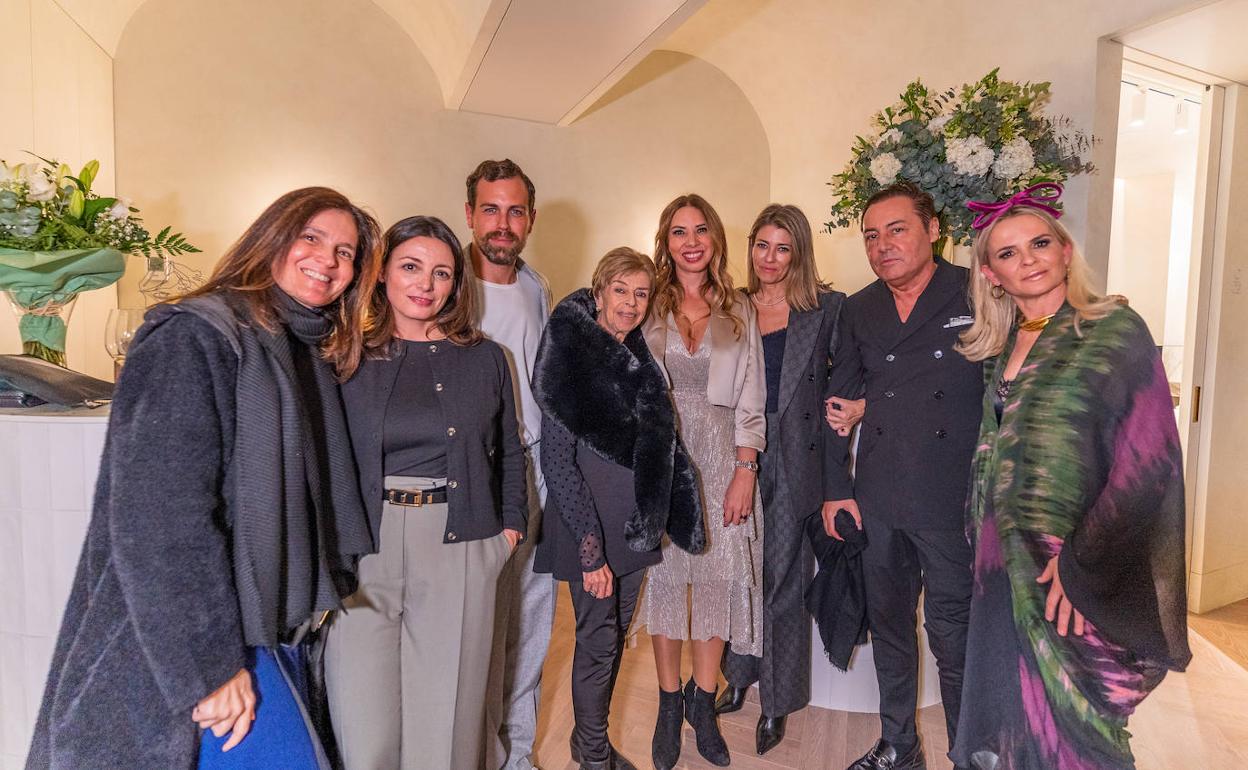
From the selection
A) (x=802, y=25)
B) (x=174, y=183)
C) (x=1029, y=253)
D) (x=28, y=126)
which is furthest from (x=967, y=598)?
(x=174, y=183)

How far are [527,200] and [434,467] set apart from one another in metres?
1.07

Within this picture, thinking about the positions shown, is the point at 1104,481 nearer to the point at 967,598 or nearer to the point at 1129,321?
the point at 1129,321

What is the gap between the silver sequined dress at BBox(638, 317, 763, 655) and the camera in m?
2.24

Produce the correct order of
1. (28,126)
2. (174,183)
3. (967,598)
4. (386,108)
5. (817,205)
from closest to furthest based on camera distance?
(967,598), (28,126), (174,183), (386,108), (817,205)

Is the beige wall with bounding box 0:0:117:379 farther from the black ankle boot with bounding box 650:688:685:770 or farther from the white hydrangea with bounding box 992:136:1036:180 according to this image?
the white hydrangea with bounding box 992:136:1036:180

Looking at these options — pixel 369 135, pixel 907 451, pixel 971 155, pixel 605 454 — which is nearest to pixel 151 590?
pixel 605 454

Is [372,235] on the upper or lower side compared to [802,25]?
lower

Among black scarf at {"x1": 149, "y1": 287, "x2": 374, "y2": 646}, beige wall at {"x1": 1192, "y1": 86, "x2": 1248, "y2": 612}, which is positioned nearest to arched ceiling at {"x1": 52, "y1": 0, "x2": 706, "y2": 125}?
black scarf at {"x1": 149, "y1": 287, "x2": 374, "y2": 646}

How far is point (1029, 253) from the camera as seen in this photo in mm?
1817

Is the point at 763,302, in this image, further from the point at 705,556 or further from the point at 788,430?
the point at 705,556

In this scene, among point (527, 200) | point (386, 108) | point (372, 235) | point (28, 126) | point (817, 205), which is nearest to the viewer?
point (372, 235)

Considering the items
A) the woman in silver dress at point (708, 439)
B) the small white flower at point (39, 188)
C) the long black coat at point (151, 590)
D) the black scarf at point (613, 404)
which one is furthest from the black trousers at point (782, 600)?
the small white flower at point (39, 188)

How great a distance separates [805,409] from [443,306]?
4.18 feet

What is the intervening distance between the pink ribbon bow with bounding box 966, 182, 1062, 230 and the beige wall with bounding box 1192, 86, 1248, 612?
244 cm
